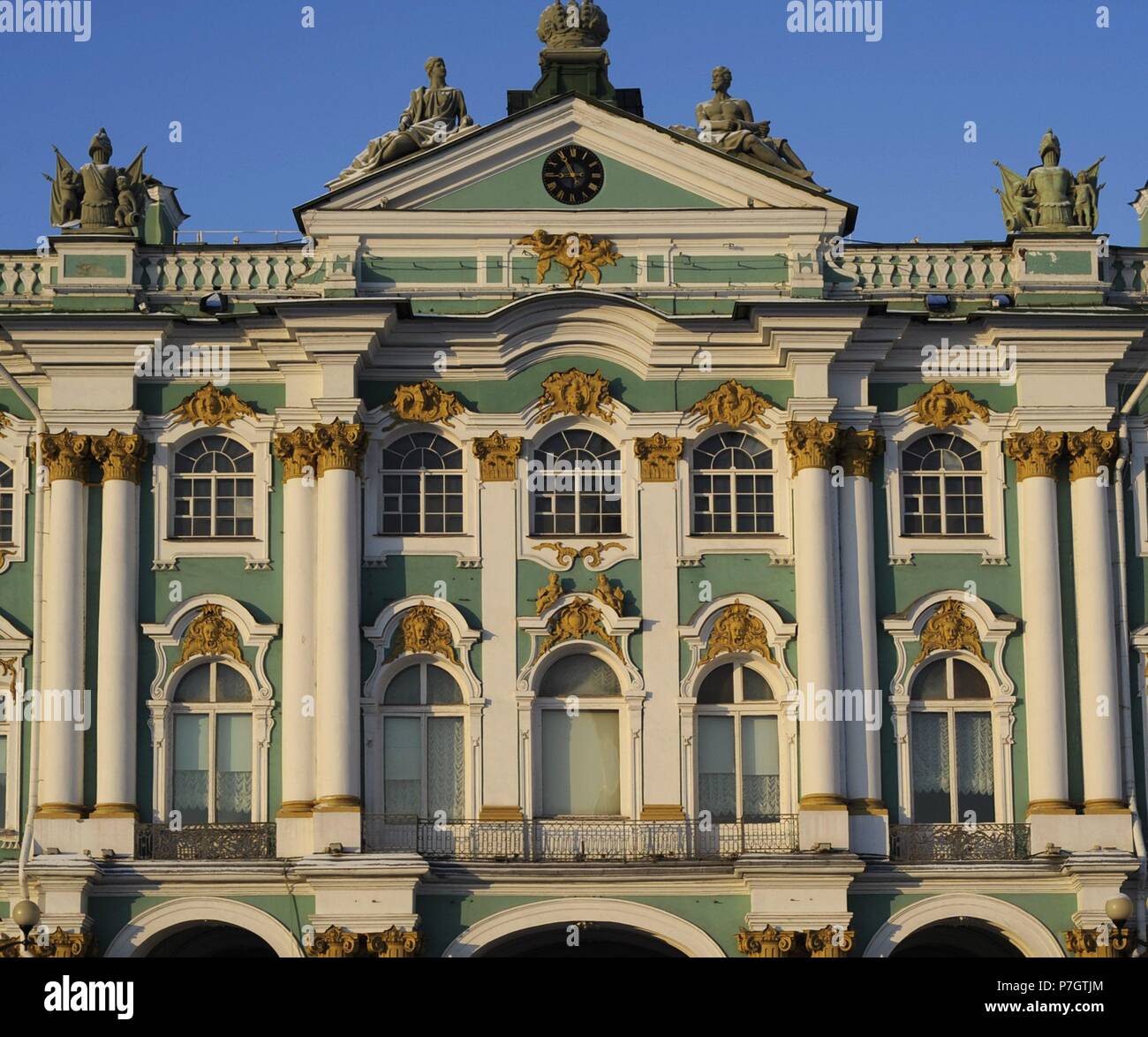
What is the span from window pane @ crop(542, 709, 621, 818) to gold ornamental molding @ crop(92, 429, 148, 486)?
284 inches

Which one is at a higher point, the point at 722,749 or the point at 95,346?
the point at 95,346

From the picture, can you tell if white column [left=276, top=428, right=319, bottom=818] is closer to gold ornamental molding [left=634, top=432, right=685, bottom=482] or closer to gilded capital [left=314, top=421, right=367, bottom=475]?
gilded capital [left=314, top=421, right=367, bottom=475]

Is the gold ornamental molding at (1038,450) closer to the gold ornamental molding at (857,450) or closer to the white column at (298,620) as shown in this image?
the gold ornamental molding at (857,450)

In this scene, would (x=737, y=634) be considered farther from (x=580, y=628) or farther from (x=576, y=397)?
(x=576, y=397)

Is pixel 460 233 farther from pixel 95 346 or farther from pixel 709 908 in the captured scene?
pixel 709 908

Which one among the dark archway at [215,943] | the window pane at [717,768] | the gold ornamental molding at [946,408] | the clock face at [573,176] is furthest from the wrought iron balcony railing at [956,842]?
the clock face at [573,176]

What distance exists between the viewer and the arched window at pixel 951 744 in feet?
168

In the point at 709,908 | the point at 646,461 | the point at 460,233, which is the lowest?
the point at 709,908

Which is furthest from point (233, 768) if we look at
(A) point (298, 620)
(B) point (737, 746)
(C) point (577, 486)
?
(B) point (737, 746)

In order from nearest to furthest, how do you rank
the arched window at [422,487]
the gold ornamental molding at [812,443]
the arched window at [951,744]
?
the arched window at [951,744] < the gold ornamental molding at [812,443] < the arched window at [422,487]

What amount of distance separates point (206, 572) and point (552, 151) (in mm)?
8302

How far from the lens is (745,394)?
171 feet

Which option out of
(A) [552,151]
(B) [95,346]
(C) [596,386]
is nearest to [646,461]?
(C) [596,386]

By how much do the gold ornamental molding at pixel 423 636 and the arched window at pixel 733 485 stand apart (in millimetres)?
4105
